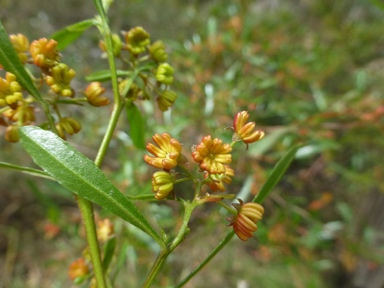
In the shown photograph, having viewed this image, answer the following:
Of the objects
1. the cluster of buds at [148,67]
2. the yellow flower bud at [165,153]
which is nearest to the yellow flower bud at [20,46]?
the cluster of buds at [148,67]

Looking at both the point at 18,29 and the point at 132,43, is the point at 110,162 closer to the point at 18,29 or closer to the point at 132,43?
the point at 18,29

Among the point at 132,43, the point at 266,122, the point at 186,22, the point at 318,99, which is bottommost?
the point at 266,122

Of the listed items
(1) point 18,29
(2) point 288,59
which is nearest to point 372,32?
(2) point 288,59

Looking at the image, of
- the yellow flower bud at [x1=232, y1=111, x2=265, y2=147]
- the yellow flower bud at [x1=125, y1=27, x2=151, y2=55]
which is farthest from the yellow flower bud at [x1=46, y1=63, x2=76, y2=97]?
the yellow flower bud at [x1=232, y1=111, x2=265, y2=147]

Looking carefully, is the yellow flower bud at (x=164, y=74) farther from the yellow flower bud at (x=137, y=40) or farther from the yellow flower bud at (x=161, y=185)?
the yellow flower bud at (x=161, y=185)

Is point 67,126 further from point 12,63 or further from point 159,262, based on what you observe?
point 159,262
